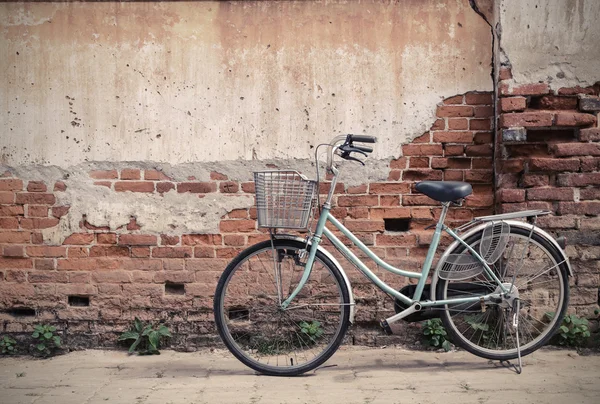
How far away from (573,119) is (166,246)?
2726 millimetres

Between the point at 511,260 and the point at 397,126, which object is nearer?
the point at 511,260

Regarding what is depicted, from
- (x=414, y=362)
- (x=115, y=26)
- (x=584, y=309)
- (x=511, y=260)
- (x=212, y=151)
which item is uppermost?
(x=115, y=26)

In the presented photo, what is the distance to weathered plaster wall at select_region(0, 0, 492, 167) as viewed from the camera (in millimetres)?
4512

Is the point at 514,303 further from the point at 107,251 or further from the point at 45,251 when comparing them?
the point at 45,251

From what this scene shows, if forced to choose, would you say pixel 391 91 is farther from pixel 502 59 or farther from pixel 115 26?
pixel 115 26

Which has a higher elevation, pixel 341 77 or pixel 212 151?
pixel 341 77

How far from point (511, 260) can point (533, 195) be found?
1.64ft

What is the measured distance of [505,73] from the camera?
4.41 meters

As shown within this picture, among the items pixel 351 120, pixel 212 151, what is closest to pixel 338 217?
pixel 351 120

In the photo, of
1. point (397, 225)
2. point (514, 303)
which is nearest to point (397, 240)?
point (397, 225)

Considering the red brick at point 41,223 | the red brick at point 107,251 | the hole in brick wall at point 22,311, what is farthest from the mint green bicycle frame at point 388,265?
the hole in brick wall at point 22,311

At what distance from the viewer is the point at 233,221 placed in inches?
180

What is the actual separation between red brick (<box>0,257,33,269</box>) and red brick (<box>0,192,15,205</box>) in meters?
0.37

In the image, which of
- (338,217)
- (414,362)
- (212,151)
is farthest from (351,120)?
(414,362)
